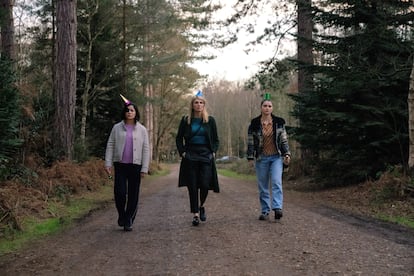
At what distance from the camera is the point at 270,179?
7.84 metres

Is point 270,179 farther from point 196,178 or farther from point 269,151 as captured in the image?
point 196,178

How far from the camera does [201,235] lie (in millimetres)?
6395

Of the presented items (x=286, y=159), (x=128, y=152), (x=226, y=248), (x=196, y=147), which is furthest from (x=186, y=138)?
(x=226, y=248)

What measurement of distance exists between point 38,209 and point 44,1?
1397cm

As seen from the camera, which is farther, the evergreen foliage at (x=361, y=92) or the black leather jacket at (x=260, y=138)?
the evergreen foliage at (x=361, y=92)

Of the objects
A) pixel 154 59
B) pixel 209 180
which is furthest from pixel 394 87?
pixel 154 59

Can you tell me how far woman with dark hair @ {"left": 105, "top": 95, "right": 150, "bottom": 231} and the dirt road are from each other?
424 mm

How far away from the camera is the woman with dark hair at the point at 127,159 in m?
6.99

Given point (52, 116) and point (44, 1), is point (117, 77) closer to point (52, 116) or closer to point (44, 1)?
point (44, 1)

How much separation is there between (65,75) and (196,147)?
715cm

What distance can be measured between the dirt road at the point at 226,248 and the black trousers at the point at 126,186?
1.05ft

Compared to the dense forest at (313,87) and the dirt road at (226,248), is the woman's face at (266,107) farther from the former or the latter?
the dense forest at (313,87)

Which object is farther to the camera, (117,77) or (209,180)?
(117,77)

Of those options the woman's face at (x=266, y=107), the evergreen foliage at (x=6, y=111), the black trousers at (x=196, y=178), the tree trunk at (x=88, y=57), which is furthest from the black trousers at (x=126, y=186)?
the tree trunk at (x=88, y=57)
